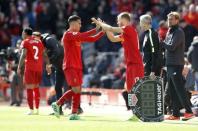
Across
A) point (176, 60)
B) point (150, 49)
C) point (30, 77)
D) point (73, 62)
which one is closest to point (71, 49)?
point (73, 62)

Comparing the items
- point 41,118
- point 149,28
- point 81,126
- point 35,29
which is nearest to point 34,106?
point 41,118

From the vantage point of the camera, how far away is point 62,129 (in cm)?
1546

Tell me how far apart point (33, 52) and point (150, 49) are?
383 cm

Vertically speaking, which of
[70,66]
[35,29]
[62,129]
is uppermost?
[35,29]

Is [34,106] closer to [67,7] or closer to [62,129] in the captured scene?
[62,129]

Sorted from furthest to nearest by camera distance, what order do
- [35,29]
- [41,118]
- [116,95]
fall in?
1. [35,29]
2. [116,95]
3. [41,118]

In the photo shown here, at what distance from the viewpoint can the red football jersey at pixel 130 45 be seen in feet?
59.3

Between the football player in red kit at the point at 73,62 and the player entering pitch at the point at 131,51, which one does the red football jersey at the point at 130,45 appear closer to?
the player entering pitch at the point at 131,51

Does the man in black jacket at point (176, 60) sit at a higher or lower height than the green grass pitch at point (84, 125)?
higher

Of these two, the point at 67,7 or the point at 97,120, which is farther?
the point at 67,7

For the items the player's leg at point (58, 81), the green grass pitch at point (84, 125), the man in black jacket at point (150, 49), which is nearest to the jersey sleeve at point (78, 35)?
the man in black jacket at point (150, 49)

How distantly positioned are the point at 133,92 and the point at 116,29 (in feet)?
4.56

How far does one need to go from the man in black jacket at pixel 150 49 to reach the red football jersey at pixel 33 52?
11.3 feet

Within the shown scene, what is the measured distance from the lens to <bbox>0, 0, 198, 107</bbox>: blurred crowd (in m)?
29.5
